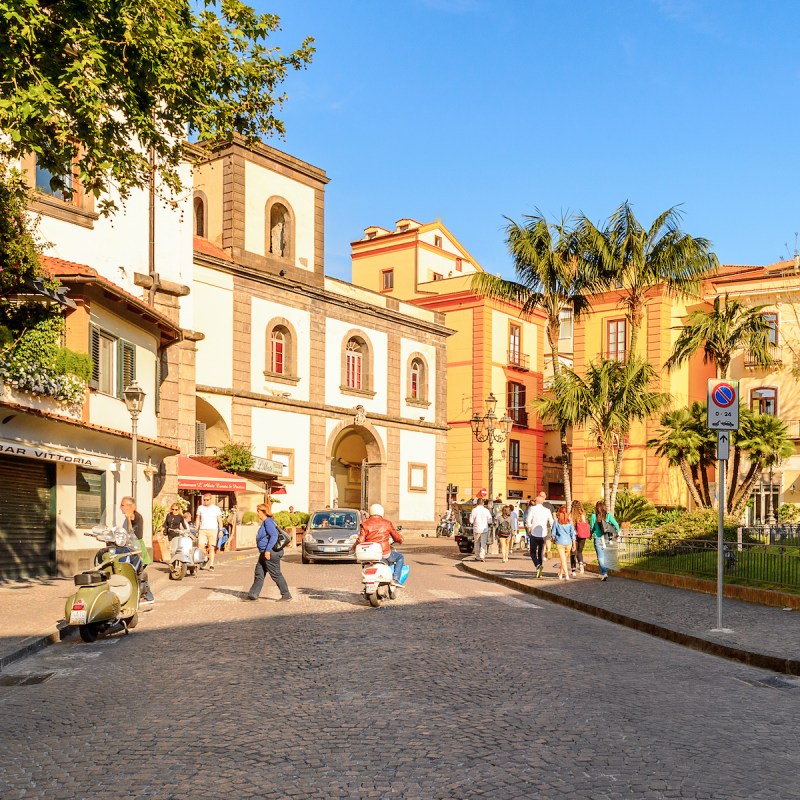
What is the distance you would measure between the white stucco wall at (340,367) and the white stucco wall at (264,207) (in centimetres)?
330

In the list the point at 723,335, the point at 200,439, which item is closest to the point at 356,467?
the point at 200,439

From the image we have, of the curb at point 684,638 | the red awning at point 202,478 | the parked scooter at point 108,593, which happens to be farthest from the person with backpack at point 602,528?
the red awning at point 202,478

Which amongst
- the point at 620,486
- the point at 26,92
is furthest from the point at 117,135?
the point at 620,486

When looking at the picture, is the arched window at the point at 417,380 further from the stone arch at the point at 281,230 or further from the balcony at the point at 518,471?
the stone arch at the point at 281,230

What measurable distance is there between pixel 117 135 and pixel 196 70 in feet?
4.35

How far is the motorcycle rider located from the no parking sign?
590 centimetres

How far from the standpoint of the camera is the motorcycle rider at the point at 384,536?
1705 centimetres

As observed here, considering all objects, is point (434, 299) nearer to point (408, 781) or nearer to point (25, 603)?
point (25, 603)

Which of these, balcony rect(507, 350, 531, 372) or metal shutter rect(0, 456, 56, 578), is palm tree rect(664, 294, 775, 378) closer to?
metal shutter rect(0, 456, 56, 578)

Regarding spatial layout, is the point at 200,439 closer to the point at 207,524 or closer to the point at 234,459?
the point at 234,459

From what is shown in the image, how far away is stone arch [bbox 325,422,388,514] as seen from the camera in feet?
164

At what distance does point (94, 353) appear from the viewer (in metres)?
23.9

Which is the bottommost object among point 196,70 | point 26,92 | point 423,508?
point 423,508

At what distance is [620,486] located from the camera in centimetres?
5219
